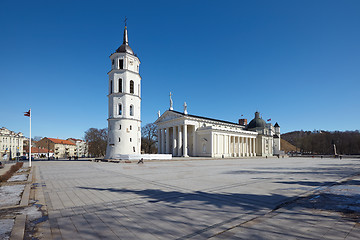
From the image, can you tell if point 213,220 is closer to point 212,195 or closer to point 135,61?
point 212,195

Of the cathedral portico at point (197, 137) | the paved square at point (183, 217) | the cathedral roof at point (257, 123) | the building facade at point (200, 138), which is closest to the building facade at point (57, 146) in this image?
the building facade at point (200, 138)

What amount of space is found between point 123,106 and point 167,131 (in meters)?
Answer: 29.0

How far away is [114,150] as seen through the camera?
38.5 m

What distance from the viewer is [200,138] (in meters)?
62.5

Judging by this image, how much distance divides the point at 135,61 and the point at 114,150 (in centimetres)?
1847

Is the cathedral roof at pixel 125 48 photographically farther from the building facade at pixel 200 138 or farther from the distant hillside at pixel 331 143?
the distant hillside at pixel 331 143

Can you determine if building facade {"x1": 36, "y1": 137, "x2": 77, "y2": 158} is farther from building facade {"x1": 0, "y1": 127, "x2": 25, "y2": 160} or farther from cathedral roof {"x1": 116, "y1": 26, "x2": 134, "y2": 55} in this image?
cathedral roof {"x1": 116, "y1": 26, "x2": 134, "y2": 55}

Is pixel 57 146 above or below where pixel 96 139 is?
below

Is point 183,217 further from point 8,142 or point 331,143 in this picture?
point 331,143

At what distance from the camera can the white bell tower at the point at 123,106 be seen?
3869 cm

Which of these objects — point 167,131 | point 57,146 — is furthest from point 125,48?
point 57,146

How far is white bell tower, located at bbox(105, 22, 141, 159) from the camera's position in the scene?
38688 millimetres

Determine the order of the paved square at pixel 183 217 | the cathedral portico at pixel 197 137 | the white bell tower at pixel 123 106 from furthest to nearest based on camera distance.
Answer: the cathedral portico at pixel 197 137 < the white bell tower at pixel 123 106 < the paved square at pixel 183 217

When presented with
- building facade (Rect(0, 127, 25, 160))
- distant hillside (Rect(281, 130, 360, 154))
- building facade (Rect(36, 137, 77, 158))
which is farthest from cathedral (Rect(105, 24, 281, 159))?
building facade (Rect(36, 137, 77, 158))
